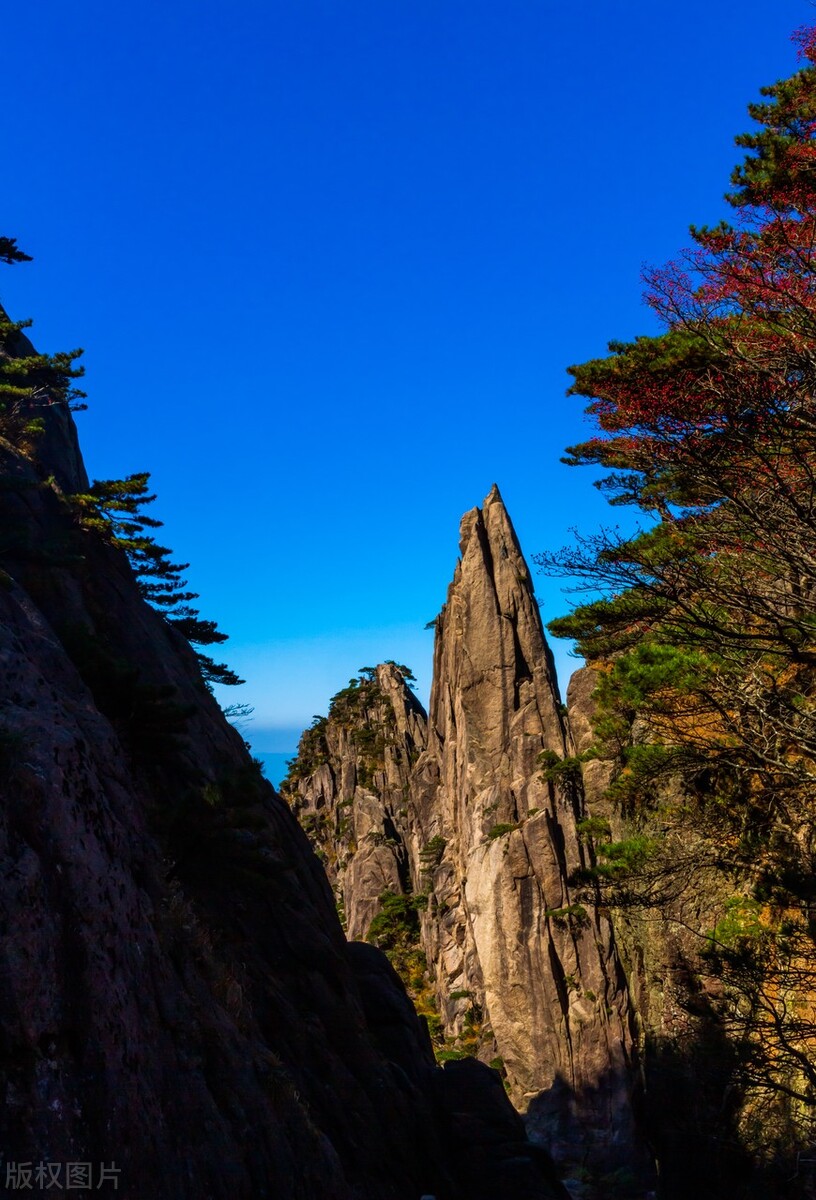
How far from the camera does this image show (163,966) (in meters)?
9.50

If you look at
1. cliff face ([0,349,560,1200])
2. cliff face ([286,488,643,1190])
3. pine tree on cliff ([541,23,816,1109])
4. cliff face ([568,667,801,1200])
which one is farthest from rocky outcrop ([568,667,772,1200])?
cliff face ([286,488,643,1190])

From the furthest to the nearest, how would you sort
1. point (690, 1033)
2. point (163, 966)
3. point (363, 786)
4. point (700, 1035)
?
point (363, 786), point (690, 1033), point (700, 1035), point (163, 966)

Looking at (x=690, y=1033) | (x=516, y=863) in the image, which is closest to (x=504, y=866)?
(x=516, y=863)

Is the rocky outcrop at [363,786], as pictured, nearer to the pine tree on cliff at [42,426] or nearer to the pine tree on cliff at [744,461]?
the pine tree on cliff at [42,426]

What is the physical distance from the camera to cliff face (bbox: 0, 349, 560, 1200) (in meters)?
7.22

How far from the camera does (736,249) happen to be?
11398 mm

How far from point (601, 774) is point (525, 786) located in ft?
20.2

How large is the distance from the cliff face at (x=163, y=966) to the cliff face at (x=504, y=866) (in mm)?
18804

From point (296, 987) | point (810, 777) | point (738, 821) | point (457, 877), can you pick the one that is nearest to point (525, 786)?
point (457, 877)

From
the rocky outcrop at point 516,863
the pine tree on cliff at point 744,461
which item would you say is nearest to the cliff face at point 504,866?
the rocky outcrop at point 516,863

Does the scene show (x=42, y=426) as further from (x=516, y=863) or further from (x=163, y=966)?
(x=516, y=863)

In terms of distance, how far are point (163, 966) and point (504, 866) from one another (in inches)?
1457

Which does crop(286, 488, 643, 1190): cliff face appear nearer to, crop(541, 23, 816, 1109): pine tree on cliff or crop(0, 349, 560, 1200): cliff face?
crop(0, 349, 560, 1200): cliff face

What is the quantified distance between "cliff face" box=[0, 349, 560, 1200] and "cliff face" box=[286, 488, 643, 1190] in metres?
18.8
